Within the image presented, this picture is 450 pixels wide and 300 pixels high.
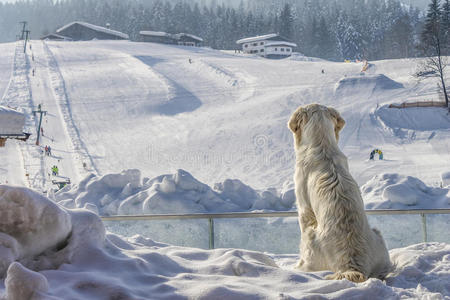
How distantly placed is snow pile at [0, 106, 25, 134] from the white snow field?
1.22m

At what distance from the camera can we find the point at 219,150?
69.2 ft

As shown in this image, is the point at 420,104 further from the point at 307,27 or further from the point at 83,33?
the point at 83,33

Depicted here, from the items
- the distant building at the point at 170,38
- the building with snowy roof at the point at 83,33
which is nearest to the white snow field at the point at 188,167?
the distant building at the point at 170,38

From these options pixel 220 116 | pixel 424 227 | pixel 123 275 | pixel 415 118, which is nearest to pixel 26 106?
pixel 220 116

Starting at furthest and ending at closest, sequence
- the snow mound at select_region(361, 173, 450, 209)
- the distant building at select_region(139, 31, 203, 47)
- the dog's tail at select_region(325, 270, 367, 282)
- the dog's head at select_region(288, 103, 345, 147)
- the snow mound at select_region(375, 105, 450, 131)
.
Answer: the distant building at select_region(139, 31, 203, 47), the snow mound at select_region(375, 105, 450, 131), the snow mound at select_region(361, 173, 450, 209), the dog's head at select_region(288, 103, 345, 147), the dog's tail at select_region(325, 270, 367, 282)

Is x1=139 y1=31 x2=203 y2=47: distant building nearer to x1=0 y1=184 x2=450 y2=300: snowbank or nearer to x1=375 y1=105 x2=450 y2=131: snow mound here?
x1=375 y1=105 x2=450 y2=131: snow mound

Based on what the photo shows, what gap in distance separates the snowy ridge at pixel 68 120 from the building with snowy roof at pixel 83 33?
866 inches

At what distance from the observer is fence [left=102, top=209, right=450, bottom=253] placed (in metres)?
4.43

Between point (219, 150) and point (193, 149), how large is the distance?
1264mm

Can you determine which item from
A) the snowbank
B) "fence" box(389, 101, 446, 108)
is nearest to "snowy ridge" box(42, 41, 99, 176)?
"fence" box(389, 101, 446, 108)

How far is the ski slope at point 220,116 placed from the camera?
1946cm

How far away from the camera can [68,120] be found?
1038 inches

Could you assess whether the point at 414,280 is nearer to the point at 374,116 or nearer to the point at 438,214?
the point at 438,214

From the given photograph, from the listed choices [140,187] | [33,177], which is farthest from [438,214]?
[33,177]
